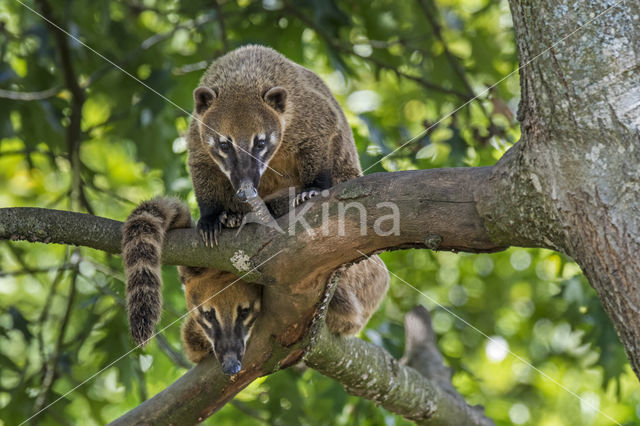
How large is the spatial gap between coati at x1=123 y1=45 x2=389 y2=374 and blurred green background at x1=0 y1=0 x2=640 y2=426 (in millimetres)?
673

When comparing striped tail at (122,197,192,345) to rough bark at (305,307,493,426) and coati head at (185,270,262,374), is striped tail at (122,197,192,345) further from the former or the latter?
rough bark at (305,307,493,426)

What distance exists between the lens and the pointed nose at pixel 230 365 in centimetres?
414

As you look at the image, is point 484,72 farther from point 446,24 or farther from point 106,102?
point 106,102

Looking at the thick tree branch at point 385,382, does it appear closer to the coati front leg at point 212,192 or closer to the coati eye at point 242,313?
the coati eye at point 242,313

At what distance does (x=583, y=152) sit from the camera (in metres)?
2.79

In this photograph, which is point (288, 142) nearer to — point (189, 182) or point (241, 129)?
point (241, 129)

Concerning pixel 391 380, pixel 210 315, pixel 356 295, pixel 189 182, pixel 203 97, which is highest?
pixel 203 97

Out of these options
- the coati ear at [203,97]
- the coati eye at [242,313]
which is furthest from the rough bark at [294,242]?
the coati ear at [203,97]

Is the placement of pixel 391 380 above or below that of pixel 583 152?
below

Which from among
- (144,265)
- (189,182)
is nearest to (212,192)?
(144,265)

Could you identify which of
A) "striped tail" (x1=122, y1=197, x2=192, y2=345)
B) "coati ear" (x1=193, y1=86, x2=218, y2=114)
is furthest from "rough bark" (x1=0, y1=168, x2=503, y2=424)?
"coati ear" (x1=193, y1=86, x2=218, y2=114)

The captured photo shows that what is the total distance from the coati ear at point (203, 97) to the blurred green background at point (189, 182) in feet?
4.12

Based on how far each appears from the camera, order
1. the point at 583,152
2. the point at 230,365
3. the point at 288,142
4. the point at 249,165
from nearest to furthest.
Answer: the point at 583,152
the point at 230,365
the point at 249,165
the point at 288,142

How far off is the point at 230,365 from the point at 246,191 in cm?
100
